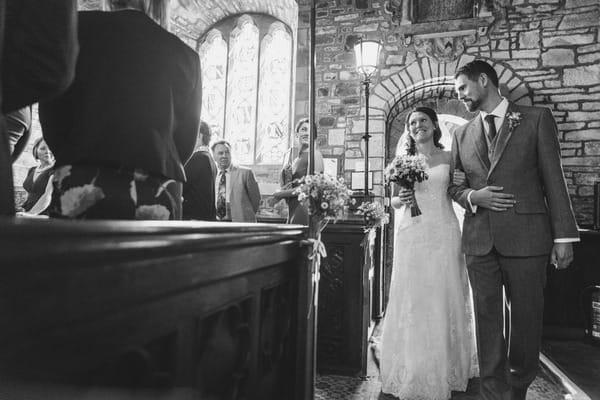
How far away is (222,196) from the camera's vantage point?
4.12m

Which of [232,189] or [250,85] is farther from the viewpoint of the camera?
[250,85]

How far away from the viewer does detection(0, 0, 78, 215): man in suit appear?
0.70m

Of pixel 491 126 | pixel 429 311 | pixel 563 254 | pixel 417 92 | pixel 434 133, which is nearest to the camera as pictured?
pixel 563 254

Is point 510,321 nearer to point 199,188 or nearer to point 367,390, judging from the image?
point 367,390

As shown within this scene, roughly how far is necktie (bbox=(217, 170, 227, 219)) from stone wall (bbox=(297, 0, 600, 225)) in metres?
2.02

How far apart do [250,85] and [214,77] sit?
2.70ft

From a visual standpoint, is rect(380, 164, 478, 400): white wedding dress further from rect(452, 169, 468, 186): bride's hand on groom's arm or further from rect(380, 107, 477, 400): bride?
rect(452, 169, 468, 186): bride's hand on groom's arm

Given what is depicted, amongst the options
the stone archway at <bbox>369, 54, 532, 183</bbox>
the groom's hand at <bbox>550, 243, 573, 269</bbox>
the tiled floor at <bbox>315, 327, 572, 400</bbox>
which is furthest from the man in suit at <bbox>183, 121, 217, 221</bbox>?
the stone archway at <bbox>369, 54, 532, 183</bbox>

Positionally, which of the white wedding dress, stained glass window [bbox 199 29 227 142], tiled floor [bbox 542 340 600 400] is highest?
stained glass window [bbox 199 29 227 142]

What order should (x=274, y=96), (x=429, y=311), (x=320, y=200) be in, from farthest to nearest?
(x=274, y=96), (x=429, y=311), (x=320, y=200)

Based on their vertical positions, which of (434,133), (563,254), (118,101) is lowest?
(563,254)

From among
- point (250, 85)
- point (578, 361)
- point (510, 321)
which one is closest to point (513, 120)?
point (510, 321)

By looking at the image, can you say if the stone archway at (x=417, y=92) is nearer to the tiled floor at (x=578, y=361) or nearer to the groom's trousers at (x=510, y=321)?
the tiled floor at (x=578, y=361)

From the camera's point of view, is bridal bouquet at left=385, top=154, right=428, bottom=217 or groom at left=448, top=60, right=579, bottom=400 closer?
groom at left=448, top=60, right=579, bottom=400
